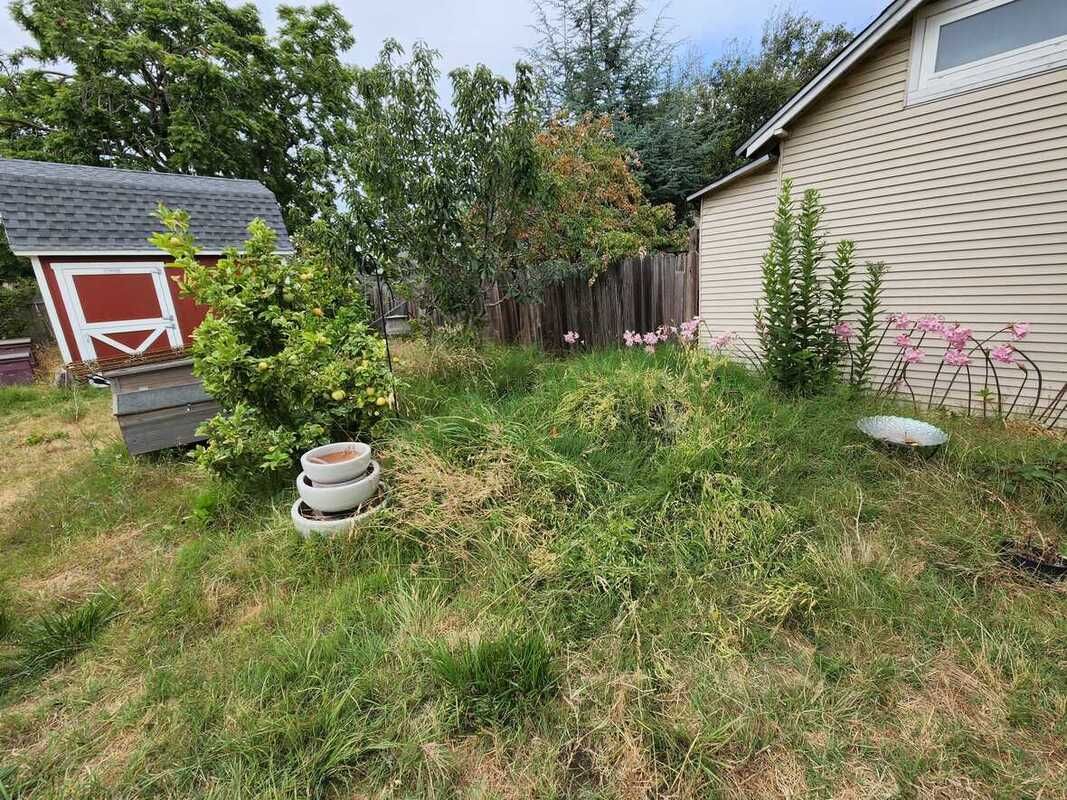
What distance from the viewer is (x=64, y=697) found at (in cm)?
165

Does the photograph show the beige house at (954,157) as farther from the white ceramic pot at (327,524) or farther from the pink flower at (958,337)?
the white ceramic pot at (327,524)

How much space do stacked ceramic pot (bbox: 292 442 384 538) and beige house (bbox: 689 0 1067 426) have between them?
5234mm

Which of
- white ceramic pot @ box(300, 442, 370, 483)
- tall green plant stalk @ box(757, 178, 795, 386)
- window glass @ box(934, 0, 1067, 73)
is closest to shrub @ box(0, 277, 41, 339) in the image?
white ceramic pot @ box(300, 442, 370, 483)

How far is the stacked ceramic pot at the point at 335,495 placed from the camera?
237cm

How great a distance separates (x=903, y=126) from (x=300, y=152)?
15.2m

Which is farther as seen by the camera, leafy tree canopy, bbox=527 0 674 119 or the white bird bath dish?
leafy tree canopy, bbox=527 0 674 119

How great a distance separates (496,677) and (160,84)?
17.0 meters

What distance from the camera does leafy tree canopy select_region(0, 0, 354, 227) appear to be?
1062 cm

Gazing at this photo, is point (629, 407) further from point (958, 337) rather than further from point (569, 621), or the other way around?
point (958, 337)

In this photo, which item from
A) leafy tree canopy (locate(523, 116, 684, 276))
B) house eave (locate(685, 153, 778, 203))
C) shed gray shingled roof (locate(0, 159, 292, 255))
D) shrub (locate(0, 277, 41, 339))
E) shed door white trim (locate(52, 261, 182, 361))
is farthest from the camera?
shrub (locate(0, 277, 41, 339))

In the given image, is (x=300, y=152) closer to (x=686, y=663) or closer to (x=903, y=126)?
(x=903, y=126)

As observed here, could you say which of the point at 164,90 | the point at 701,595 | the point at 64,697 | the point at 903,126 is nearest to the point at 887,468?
the point at 701,595

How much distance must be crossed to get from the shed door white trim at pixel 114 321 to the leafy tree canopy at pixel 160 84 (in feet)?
12.2

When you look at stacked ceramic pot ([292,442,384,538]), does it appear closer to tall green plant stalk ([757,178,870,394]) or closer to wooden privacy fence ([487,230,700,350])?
tall green plant stalk ([757,178,870,394])
